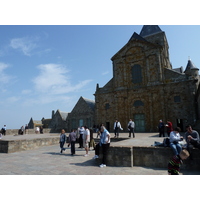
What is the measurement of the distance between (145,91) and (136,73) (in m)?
3.53

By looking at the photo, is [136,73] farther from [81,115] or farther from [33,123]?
[33,123]

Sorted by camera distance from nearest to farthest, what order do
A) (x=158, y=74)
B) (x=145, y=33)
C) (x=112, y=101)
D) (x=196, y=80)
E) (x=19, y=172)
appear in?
1. (x=19, y=172)
2. (x=196, y=80)
3. (x=158, y=74)
4. (x=112, y=101)
5. (x=145, y=33)

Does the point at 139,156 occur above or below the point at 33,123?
below

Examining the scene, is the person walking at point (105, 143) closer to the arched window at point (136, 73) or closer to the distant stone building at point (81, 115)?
Answer: the arched window at point (136, 73)

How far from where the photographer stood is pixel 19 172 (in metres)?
5.68

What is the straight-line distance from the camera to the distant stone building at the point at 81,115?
29.8 metres

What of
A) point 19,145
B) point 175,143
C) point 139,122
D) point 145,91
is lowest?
point 19,145

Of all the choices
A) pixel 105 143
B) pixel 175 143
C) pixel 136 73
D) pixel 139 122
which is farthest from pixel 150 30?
pixel 105 143

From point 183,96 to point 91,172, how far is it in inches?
710

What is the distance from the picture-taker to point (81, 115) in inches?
1224

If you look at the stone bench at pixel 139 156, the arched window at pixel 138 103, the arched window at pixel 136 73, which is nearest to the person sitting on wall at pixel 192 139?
the stone bench at pixel 139 156

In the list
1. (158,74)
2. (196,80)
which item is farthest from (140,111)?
(196,80)

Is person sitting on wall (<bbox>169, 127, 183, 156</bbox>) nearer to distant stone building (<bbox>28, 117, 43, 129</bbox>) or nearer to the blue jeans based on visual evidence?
the blue jeans

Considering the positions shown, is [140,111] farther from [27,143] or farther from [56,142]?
[27,143]
